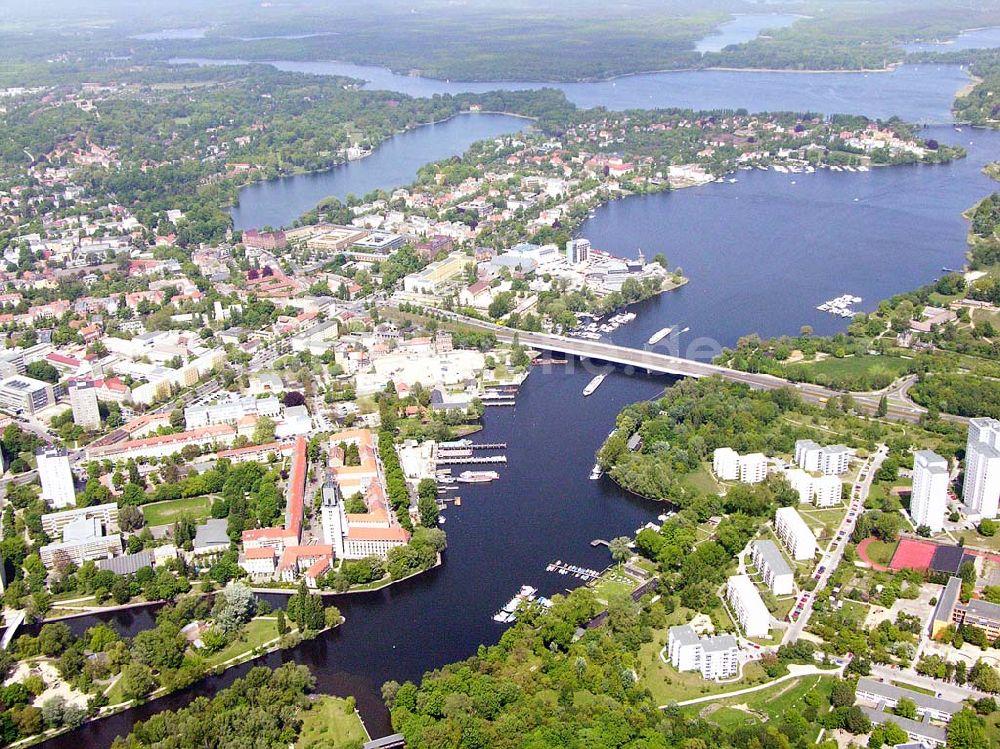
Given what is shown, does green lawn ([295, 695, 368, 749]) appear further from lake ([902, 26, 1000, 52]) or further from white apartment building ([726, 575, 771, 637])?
lake ([902, 26, 1000, 52])

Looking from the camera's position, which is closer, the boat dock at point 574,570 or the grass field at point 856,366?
the boat dock at point 574,570

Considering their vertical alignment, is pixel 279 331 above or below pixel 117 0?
below

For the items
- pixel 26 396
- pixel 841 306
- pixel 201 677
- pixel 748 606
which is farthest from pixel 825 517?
pixel 26 396

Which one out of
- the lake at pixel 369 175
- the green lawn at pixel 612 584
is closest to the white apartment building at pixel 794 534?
the green lawn at pixel 612 584

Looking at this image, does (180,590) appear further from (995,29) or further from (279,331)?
(995,29)

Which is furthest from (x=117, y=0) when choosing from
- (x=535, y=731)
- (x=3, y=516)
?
(x=535, y=731)

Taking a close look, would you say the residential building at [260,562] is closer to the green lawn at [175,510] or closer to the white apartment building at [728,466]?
the green lawn at [175,510]

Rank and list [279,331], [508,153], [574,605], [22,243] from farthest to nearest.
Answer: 1. [508,153]
2. [22,243]
3. [279,331]
4. [574,605]
